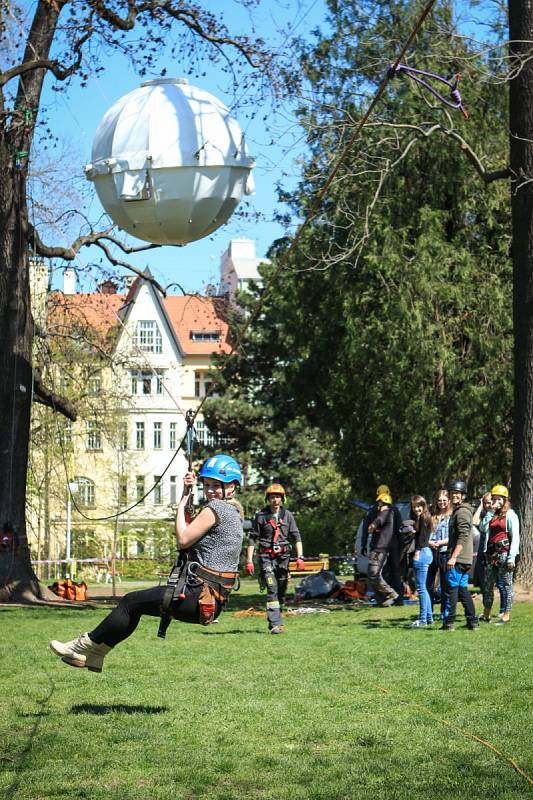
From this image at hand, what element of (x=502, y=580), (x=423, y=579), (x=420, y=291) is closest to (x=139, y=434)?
(x=420, y=291)

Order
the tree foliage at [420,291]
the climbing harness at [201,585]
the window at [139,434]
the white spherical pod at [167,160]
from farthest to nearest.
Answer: the window at [139,434]
the tree foliage at [420,291]
the white spherical pod at [167,160]
the climbing harness at [201,585]

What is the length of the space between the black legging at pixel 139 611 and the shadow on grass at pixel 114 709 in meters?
0.51

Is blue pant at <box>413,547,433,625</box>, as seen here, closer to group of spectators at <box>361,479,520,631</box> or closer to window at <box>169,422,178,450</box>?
group of spectators at <box>361,479,520,631</box>

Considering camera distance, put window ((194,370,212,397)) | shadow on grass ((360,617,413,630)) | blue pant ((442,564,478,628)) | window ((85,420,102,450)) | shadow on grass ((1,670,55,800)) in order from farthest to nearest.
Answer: window ((194,370,212,397)), window ((85,420,102,450)), shadow on grass ((360,617,413,630)), blue pant ((442,564,478,628)), shadow on grass ((1,670,55,800))

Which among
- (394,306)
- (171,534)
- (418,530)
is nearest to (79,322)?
(394,306)

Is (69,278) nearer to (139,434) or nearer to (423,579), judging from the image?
(423,579)

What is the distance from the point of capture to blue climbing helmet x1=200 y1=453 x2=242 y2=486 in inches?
376

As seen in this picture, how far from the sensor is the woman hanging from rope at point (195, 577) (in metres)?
9.22

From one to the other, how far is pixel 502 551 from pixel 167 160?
746 centimetres

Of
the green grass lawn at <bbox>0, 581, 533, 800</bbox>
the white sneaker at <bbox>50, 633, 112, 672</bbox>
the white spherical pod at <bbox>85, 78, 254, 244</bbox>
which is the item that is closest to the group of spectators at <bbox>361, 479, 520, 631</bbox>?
the green grass lawn at <bbox>0, 581, 533, 800</bbox>

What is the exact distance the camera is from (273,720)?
902 cm

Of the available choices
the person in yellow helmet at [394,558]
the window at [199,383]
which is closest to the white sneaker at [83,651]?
the person in yellow helmet at [394,558]

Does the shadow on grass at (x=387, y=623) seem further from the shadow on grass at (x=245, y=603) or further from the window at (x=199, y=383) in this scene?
the window at (x=199, y=383)

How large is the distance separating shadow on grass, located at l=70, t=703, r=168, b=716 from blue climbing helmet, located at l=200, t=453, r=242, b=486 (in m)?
1.82
